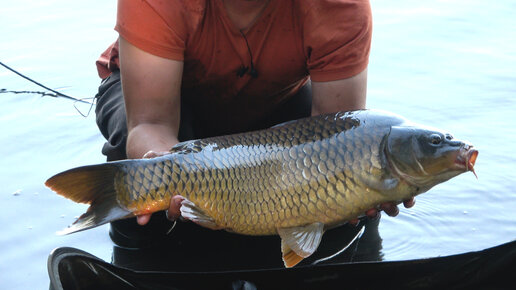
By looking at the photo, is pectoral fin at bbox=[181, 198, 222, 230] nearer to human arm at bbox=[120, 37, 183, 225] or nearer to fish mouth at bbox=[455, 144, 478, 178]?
human arm at bbox=[120, 37, 183, 225]

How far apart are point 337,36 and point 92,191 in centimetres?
71

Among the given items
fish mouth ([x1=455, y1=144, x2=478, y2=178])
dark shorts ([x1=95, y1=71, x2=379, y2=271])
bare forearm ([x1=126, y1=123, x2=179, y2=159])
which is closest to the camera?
fish mouth ([x1=455, y1=144, x2=478, y2=178])

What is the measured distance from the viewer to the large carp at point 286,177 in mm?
1540

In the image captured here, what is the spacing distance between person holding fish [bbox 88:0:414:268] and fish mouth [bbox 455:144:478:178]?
50 centimetres

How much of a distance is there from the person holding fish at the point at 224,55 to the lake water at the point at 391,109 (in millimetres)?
410

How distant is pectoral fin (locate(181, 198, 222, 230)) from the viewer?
5.29 ft

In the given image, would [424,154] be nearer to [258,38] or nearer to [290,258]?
[290,258]

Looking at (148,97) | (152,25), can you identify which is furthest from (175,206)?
(152,25)

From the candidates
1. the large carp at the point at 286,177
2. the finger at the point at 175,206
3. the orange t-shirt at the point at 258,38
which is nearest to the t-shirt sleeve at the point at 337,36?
the orange t-shirt at the point at 258,38

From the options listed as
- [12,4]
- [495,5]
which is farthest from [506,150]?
[12,4]

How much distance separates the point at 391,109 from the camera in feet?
10.0

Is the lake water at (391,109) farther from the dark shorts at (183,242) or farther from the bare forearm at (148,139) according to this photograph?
the bare forearm at (148,139)

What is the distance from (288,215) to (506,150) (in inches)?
51.9

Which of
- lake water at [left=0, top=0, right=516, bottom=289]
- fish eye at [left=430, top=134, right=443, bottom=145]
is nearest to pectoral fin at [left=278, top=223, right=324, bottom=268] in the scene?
fish eye at [left=430, top=134, right=443, bottom=145]
